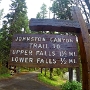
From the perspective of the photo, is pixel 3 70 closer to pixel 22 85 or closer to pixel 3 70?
pixel 3 70

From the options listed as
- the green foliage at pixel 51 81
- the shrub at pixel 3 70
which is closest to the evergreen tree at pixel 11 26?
the shrub at pixel 3 70

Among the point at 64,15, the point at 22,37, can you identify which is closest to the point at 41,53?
the point at 22,37

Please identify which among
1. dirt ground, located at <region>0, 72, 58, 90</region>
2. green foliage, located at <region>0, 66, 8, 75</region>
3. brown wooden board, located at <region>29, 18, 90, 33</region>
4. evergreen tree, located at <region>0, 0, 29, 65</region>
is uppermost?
evergreen tree, located at <region>0, 0, 29, 65</region>

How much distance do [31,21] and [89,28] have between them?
140cm

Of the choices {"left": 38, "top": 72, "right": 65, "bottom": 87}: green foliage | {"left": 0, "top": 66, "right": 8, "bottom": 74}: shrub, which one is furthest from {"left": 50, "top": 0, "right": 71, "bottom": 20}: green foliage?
{"left": 0, "top": 66, "right": 8, "bottom": 74}: shrub

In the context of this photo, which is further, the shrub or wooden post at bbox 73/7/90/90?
the shrub

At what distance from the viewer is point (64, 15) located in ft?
74.7

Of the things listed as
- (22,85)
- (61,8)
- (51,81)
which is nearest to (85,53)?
(22,85)

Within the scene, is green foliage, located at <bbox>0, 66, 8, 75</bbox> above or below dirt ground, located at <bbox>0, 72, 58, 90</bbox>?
above

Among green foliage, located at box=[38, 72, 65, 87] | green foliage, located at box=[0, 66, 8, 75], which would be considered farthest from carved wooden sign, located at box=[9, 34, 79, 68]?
green foliage, located at box=[0, 66, 8, 75]

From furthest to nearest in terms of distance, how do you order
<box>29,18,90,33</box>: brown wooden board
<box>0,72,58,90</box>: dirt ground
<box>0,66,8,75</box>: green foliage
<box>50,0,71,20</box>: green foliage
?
<box>0,66,8,75</box>: green foliage
<box>50,0,71,20</box>: green foliage
<box>0,72,58,90</box>: dirt ground
<box>29,18,90,33</box>: brown wooden board

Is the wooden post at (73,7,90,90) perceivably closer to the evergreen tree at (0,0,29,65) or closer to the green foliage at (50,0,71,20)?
the green foliage at (50,0,71,20)

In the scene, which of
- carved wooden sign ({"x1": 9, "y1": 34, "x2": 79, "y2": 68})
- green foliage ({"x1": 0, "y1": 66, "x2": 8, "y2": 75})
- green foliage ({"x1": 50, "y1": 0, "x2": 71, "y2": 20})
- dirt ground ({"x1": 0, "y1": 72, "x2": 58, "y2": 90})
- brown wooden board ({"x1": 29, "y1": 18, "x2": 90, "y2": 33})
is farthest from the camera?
green foliage ({"x1": 0, "y1": 66, "x2": 8, "y2": 75})

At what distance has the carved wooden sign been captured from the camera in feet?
13.1
